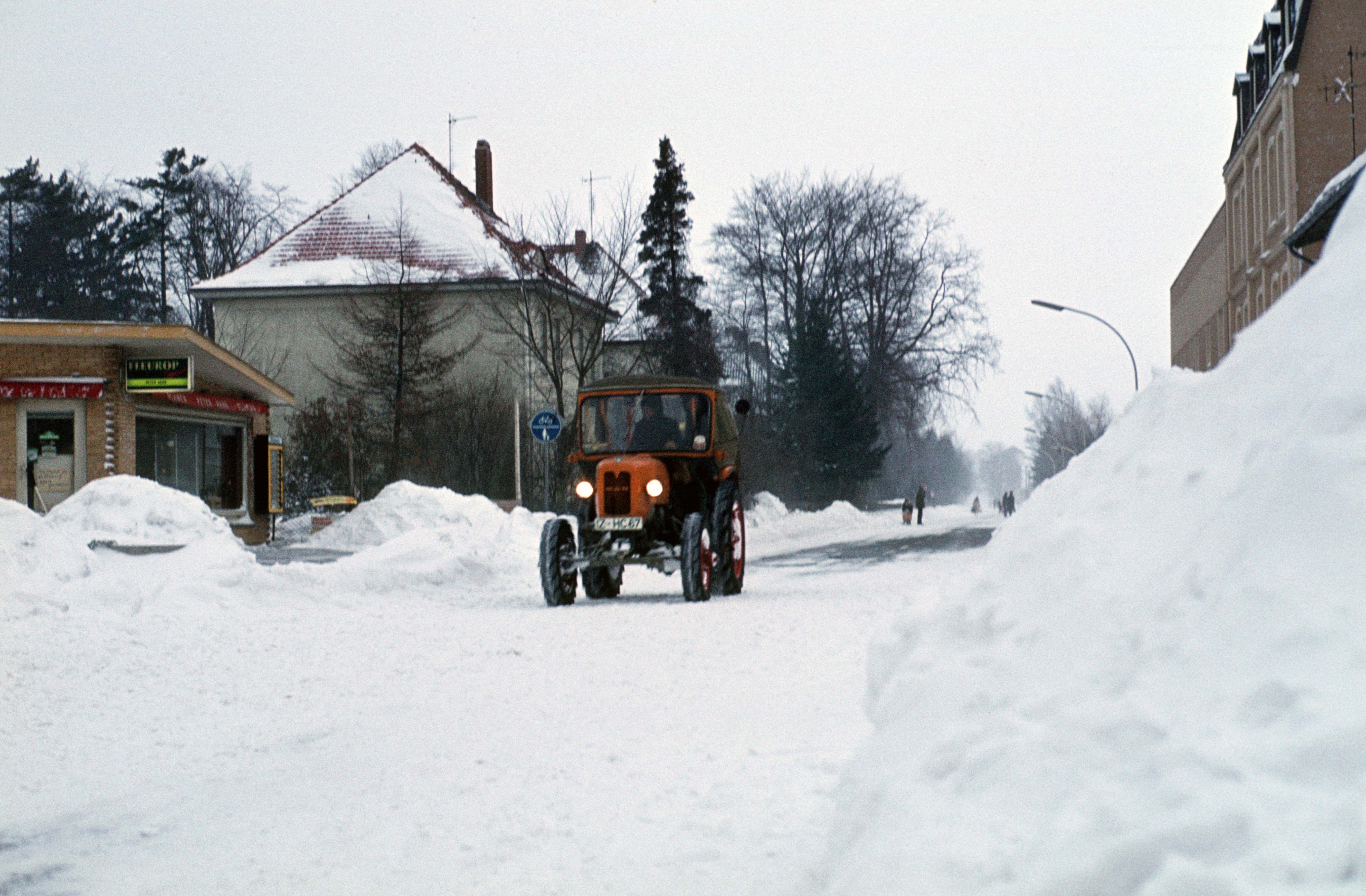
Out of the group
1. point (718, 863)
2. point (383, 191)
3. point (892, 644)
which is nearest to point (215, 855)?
point (718, 863)

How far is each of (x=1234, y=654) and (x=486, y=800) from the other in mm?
3236

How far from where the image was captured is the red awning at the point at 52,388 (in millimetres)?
22672

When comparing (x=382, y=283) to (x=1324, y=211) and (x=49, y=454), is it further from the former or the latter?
(x=1324, y=211)

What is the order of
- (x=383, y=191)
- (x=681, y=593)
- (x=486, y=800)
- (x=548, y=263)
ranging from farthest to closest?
1. (x=383, y=191)
2. (x=548, y=263)
3. (x=681, y=593)
4. (x=486, y=800)

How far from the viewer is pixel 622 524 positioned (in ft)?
48.3

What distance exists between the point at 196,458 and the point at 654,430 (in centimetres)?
1528

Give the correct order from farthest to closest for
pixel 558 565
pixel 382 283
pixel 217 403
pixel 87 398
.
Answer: pixel 382 283 → pixel 217 403 → pixel 87 398 → pixel 558 565

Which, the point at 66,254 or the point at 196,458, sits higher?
the point at 66,254

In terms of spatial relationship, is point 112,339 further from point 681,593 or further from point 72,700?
point 72,700

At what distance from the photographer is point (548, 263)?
3191 cm

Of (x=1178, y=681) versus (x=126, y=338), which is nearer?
(x=1178, y=681)

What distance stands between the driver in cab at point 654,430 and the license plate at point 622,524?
0.97 m

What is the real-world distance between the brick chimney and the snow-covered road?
4028 cm

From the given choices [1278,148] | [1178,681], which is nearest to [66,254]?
[1278,148]
